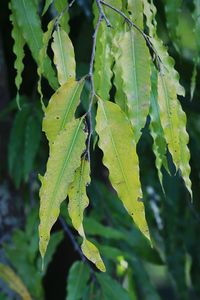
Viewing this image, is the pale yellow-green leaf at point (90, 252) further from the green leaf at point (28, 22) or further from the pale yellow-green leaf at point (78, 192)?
the green leaf at point (28, 22)

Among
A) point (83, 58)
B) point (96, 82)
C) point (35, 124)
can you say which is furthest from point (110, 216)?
point (96, 82)

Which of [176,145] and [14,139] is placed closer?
[176,145]

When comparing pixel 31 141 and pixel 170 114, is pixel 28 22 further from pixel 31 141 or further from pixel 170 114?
pixel 31 141

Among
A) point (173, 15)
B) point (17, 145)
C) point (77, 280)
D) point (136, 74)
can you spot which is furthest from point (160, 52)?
point (17, 145)

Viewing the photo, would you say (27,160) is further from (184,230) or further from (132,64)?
(132,64)

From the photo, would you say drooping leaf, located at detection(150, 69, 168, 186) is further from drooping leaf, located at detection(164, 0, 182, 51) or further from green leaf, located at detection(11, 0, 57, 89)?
drooping leaf, located at detection(164, 0, 182, 51)

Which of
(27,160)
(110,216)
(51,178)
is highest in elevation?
(51,178)

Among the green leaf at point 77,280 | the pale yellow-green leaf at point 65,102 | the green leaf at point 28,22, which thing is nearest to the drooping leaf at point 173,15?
the green leaf at point 28,22
